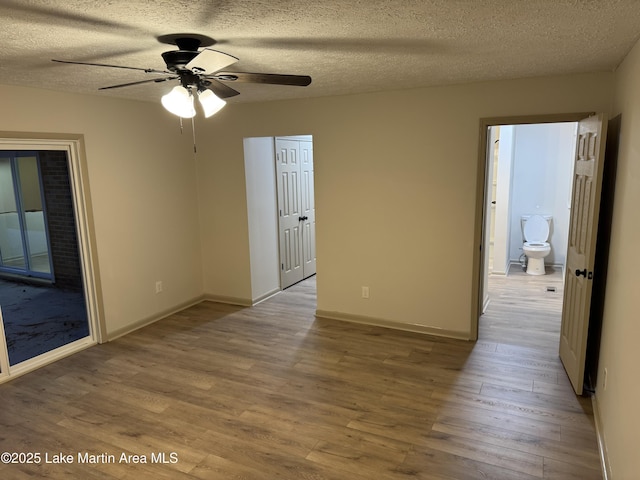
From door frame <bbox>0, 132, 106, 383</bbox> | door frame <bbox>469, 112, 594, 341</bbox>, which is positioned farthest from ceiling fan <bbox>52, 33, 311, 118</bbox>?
door frame <bbox>469, 112, 594, 341</bbox>

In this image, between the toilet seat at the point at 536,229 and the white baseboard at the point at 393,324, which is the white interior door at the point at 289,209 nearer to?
the white baseboard at the point at 393,324

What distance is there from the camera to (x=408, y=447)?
2621 millimetres

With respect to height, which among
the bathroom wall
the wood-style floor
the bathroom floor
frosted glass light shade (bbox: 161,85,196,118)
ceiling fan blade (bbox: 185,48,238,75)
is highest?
ceiling fan blade (bbox: 185,48,238,75)

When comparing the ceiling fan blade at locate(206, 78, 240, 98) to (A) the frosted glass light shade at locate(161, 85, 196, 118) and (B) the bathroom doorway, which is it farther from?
(B) the bathroom doorway

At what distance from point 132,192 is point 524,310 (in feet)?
14.0

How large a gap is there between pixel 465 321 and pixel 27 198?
5.32m

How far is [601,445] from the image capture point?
2535mm

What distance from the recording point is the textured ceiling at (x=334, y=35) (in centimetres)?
182

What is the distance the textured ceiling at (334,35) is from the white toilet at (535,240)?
349 centimetres

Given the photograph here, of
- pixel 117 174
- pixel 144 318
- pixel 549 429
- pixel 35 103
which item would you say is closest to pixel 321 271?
pixel 144 318

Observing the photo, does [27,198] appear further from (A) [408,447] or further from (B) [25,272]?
(A) [408,447]

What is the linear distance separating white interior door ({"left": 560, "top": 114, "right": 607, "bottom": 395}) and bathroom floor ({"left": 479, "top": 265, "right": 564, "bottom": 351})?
57 cm

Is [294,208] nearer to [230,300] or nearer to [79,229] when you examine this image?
[230,300]

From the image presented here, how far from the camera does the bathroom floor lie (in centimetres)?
414
